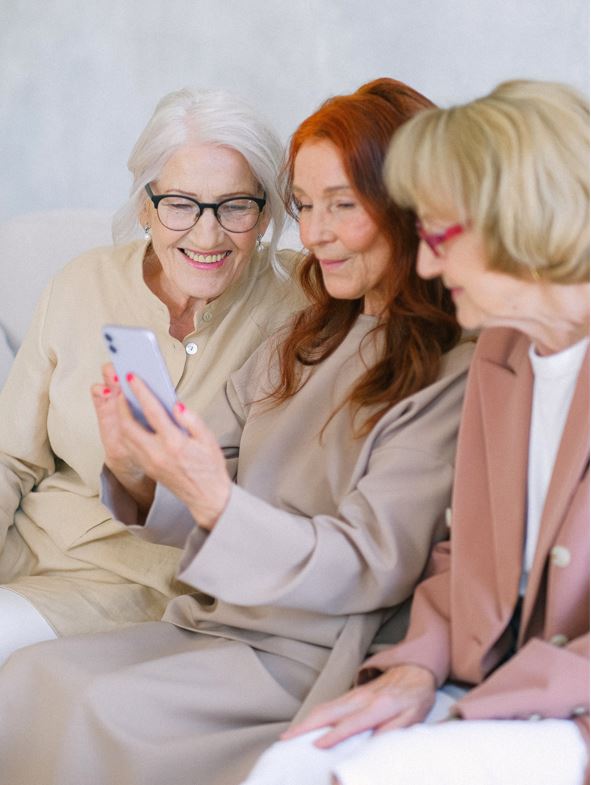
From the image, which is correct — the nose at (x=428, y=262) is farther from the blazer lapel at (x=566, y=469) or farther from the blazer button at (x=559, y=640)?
the blazer button at (x=559, y=640)

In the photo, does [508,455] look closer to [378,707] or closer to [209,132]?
[378,707]

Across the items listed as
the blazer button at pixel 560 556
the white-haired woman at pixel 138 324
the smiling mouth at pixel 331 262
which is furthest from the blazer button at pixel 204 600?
the blazer button at pixel 560 556

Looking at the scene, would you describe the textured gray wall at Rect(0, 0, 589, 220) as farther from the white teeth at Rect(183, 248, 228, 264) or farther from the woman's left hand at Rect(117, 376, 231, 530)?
the woman's left hand at Rect(117, 376, 231, 530)

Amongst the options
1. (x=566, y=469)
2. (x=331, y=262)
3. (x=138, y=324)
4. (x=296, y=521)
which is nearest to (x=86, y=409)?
(x=138, y=324)

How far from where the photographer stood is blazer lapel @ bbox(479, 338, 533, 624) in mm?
1597

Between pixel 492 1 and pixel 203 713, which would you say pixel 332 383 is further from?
pixel 492 1

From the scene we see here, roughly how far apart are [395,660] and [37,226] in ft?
5.21

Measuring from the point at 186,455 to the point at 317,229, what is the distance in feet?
1.63

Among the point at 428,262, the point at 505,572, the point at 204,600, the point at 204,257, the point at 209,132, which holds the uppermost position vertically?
the point at 209,132

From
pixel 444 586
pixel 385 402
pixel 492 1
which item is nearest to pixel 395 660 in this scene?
pixel 444 586

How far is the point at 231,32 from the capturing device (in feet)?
10.9

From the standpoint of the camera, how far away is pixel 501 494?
1.62m

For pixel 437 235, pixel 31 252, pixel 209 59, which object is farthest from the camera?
pixel 209 59

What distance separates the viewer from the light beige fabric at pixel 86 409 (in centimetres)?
227
